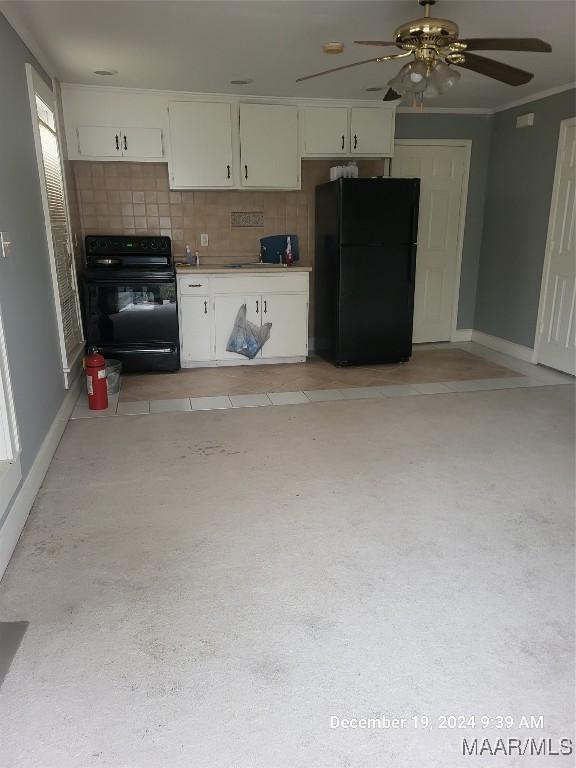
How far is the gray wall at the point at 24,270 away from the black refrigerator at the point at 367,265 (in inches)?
94.3

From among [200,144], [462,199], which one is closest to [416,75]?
[200,144]

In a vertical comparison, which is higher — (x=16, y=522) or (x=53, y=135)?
(x=53, y=135)

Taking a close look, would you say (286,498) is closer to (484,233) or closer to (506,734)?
(506,734)

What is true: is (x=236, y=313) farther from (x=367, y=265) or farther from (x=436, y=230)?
(x=436, y=230)

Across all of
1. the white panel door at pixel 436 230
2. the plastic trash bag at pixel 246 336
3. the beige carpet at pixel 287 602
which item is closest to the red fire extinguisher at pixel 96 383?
the beige carpet at pixel 287 602

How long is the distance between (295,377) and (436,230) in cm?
237

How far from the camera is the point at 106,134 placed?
441cm

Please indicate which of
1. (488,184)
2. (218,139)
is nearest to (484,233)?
(488,184)

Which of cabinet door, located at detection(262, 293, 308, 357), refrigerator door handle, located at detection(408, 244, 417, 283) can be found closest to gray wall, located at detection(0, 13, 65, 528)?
cabinet door, located at detection(262, 293, 308, 357)

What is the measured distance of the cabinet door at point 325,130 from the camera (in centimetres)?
476

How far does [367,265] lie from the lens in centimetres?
466

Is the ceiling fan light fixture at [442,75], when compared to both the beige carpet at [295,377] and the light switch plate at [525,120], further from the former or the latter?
the light switch plate at [525,120]

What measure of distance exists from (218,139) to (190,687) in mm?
4307

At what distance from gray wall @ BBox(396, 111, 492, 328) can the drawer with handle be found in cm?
246
